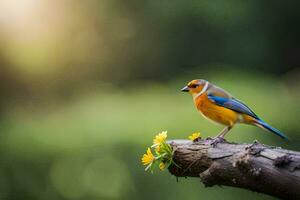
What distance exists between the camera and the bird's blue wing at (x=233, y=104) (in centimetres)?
435

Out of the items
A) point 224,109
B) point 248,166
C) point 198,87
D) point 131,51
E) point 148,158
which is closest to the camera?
point 248,166

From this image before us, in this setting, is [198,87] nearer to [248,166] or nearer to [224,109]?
[224,109]

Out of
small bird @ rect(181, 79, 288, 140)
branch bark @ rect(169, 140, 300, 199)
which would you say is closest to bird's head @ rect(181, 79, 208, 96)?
small bird @ rect(181, 79, 288, 140)

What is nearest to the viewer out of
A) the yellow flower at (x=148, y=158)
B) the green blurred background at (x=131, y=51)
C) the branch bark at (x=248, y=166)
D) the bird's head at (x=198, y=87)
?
the branch bark at (x=248, y=166)

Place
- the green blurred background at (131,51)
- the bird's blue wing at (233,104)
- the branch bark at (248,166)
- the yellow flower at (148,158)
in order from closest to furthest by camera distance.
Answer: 1. the branch bark at (248,166)
2. the yellow flower at (148,158)
3. the bird's blue wing at (233,104)
4. the green blurred background at (131,51)

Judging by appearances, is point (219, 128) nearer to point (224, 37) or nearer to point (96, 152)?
point (96, 152)

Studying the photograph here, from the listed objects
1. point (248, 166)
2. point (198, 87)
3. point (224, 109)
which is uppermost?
point (198, 87)

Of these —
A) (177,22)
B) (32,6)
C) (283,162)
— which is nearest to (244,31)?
(177,22)

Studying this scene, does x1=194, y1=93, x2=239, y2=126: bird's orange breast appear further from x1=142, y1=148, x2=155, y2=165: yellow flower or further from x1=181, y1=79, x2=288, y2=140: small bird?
x1=142, y1=148, x2=155, y2=165: yellow flower

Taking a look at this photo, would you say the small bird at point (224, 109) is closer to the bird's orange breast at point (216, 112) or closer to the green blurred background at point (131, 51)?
the bird's orange breast at point (216, 112)

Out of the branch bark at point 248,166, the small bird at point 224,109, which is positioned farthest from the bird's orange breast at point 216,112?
the branch bark at point 248,166

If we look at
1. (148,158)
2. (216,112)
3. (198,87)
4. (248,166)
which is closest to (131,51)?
(198,87)

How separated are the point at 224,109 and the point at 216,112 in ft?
0.17

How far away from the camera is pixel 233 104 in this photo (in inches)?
173
